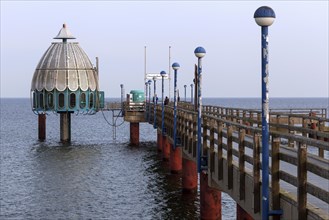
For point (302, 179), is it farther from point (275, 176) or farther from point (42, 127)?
point (42, 127)

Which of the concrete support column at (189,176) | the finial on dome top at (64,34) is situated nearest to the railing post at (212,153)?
the concrete support column at (189,176)

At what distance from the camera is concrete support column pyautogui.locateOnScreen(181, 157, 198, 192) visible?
2770 centimetres

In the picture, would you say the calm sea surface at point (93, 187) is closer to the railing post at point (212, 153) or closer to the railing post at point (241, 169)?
the railing post at point (212, 153)

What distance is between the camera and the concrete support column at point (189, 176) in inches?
1091

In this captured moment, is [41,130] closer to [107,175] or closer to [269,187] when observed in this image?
[107,175]

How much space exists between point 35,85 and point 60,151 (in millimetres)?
12721

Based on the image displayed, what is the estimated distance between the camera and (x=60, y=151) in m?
53.1

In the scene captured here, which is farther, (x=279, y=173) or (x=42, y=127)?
(x=42, y=127)

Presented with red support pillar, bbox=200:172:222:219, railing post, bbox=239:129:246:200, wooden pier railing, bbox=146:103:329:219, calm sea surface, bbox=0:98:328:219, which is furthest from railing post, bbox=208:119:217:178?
calm sea surface, bbox=0:98:328:219

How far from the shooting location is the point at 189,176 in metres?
28.0

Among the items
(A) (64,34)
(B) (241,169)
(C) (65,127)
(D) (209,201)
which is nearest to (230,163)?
(B) (241,169)

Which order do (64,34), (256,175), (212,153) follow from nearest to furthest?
(256,175) → (212,153) → (64,34)

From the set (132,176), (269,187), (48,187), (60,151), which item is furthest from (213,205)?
(60,151)

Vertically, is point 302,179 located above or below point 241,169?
above
